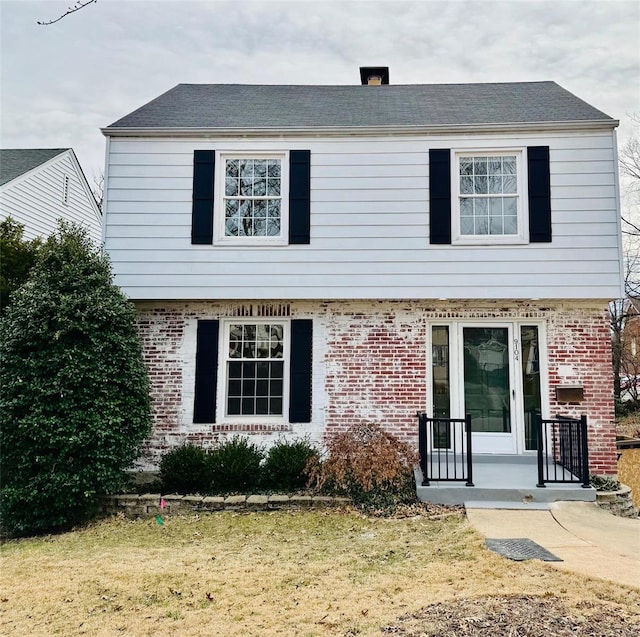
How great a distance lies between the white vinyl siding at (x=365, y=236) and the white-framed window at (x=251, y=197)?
0.21m

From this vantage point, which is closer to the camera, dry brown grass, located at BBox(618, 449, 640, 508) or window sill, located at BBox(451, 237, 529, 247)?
window sill, located at BBox(451, 237, 529, 247)

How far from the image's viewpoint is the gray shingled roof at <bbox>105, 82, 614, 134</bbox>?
805 cm

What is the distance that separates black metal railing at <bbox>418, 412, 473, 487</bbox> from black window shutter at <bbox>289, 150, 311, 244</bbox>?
10.9 ft

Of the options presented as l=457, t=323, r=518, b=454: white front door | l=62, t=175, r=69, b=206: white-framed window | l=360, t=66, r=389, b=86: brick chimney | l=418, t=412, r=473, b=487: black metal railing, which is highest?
l=360, t=66, r=389, b=86: brick chimney

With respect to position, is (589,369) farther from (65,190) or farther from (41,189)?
(65,190)

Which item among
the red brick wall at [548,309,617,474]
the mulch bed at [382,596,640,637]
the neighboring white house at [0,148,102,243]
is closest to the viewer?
the mulch bed at [382,596,640,637]

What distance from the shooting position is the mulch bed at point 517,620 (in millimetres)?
3182

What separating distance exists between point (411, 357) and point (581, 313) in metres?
2.71

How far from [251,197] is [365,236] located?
1.94 m

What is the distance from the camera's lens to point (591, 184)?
759 centimetres

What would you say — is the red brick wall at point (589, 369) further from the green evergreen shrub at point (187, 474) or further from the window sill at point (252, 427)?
the green evergreen shrub at point (187, 474)

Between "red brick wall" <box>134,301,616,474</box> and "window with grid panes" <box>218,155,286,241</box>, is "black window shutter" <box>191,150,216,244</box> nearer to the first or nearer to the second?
"window with grid panes" <box>218,155,286,241</box>

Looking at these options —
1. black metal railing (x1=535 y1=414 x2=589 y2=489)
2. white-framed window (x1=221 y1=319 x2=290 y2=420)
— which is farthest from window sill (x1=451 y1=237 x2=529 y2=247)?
white-framed window (x1=221 y1=319 x2=290 y2=420)

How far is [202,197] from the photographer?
794 centimetres
